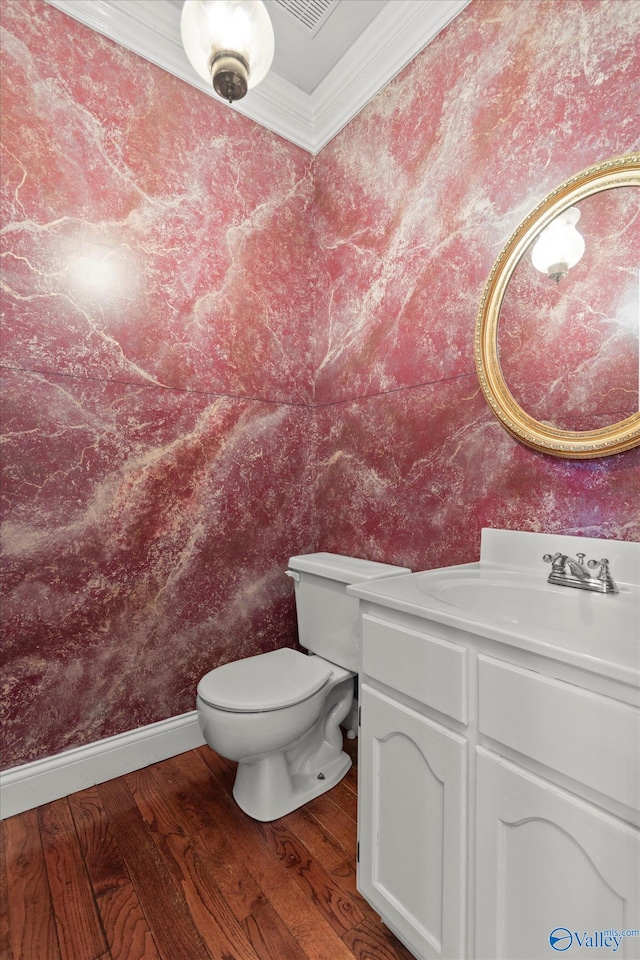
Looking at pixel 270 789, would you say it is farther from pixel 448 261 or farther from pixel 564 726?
pixel 448 261

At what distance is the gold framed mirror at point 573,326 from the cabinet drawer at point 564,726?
0.72 metres

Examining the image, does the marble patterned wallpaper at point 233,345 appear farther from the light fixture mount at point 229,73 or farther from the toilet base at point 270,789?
the light fixture mount at point 229,73

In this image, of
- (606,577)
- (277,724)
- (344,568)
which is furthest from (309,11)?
(277,724)

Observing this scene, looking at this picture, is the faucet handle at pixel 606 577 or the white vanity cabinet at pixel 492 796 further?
the faucet handle at pixel 606 577

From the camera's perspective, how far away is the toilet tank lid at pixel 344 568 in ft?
5.26

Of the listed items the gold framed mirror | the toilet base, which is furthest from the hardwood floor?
the gold framed mirror

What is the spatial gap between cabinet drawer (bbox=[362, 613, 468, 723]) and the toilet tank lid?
51 cm

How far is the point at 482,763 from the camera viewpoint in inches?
32.2

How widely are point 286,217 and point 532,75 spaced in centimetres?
108

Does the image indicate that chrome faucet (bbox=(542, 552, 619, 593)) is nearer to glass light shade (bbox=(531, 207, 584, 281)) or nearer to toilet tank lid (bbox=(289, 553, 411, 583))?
toilet tank lid (bbox=(289, 553, 411, 583))

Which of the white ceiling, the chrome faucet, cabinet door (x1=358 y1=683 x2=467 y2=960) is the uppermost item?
the white ceiling

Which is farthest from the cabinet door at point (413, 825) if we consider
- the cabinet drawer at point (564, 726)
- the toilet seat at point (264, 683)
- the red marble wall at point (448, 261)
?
the red marble wall at point (448, 261)

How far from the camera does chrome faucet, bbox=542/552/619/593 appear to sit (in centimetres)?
108

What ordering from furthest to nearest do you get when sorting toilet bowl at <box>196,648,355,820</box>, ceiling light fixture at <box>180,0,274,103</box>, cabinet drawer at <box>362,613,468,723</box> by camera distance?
1. toilet bowl at <box>196,648,355,820</box>
2. ceiling light fixture at <box>180,0,274,103</box>
3. cabinet drawer at <box>362,613,468,723</box>
